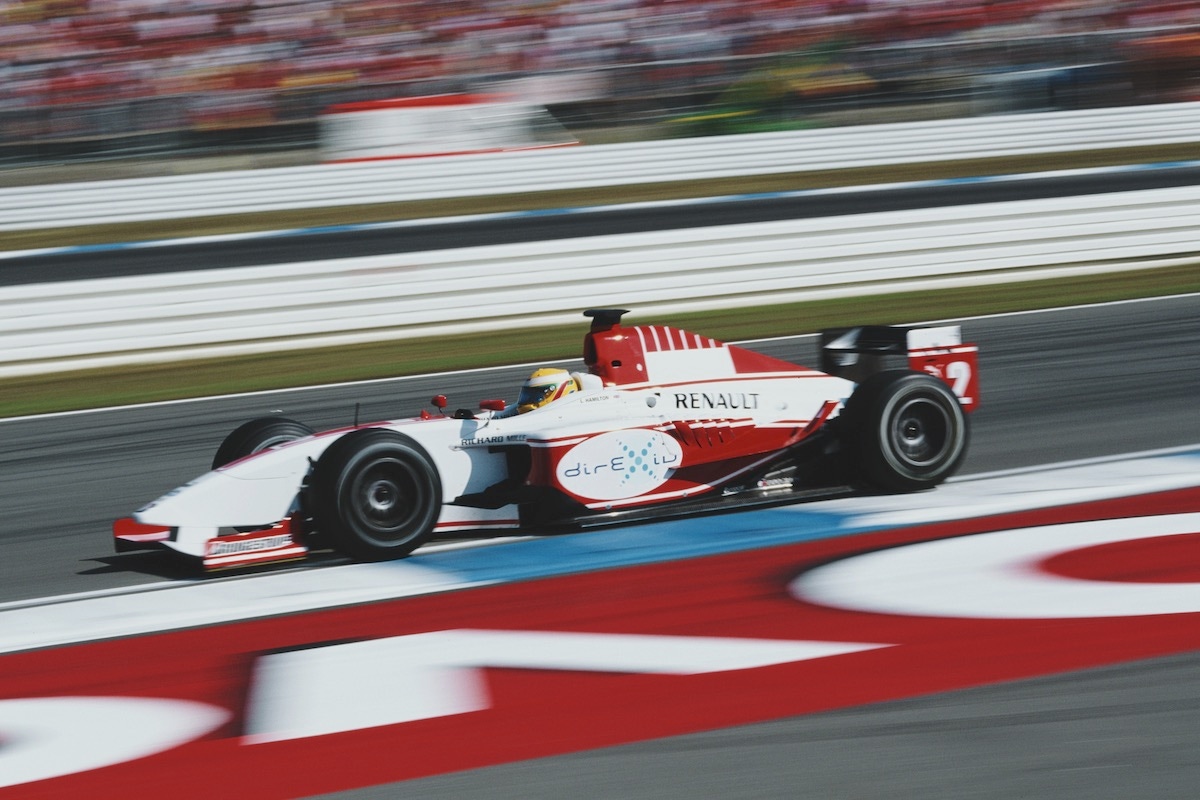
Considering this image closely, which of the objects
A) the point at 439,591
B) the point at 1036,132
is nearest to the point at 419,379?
the point at 439,591

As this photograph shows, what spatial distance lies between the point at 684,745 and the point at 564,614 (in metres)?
1.24

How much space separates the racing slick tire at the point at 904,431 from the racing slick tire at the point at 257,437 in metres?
2.33

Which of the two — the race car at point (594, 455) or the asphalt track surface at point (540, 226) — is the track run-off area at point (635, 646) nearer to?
the race car at point (594, 455)

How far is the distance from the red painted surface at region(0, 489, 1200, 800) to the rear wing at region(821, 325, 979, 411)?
4.08 feet

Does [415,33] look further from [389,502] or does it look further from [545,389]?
[389,502]

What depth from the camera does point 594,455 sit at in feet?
18.1

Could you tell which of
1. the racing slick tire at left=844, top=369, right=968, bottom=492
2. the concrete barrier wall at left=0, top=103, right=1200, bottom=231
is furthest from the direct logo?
the concrete barrier wall at left=0, top=103, right=1200, bottom=231

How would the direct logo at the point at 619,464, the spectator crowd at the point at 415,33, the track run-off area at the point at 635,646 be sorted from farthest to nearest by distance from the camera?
the spectator crowd at the point at 415,33 → the direct logo at the point at 619,464 → the track run-off area at the point at 635,646

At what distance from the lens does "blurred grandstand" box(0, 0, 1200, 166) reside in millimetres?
18406

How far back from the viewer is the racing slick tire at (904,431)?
231 inches

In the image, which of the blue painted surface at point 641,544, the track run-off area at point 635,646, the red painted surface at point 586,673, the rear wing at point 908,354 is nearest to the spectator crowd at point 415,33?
the rear wing at point 908,354

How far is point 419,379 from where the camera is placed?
972 centimetres

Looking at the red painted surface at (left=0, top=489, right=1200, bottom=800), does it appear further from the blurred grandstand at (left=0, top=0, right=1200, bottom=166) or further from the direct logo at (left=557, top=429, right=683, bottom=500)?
the blurred grandstand at (left=0, top=0, right=1200, bottom=166)

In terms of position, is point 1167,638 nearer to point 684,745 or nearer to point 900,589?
point 900,589
